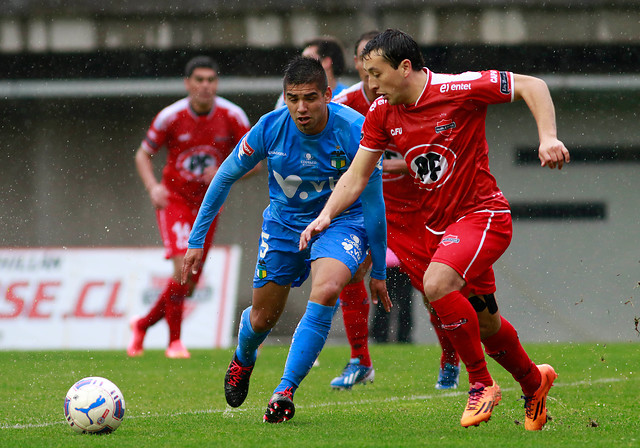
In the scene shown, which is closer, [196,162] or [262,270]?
[262,270]

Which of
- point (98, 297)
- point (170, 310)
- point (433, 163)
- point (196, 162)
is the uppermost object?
point (433, 163)

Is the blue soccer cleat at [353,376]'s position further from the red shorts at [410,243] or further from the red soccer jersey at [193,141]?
the red soccer jersey at [193,141]

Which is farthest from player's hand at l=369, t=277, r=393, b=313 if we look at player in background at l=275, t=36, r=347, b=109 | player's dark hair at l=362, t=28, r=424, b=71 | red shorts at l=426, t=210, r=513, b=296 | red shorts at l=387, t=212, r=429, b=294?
player in background at l=275, t=36, r=347, b=109

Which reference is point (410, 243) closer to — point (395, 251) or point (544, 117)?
point (395, 251)

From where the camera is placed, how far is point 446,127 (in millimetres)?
4738

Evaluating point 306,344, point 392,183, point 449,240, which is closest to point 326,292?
point 306,344

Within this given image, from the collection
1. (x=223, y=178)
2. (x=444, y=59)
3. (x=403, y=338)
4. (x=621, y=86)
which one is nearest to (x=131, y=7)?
(x=444, y=59)

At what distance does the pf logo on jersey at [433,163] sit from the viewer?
474 cm

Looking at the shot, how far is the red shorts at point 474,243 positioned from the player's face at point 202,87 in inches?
193

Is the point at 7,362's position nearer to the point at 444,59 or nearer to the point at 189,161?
the point at 189,161

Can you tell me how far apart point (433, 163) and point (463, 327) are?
82cm

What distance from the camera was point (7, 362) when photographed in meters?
9.07

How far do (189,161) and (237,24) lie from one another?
4.26 meters

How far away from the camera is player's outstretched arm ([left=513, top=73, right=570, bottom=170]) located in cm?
410
